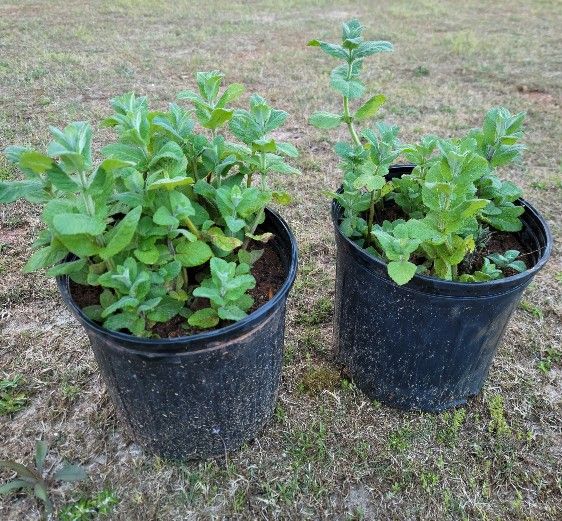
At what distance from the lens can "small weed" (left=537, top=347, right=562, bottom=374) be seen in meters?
2.31

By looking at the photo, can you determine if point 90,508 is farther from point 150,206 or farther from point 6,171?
point 6,171

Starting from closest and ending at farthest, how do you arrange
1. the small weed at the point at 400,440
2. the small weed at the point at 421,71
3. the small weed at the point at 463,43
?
the small weed at the point at 400,440 < the small weed at the point at 421,71 < the small weed at the point at 463,43

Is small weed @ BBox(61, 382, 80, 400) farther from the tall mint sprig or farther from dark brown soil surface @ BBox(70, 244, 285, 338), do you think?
the tall mint sprig

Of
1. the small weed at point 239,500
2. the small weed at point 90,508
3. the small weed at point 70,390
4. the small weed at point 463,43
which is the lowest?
the small weed at point 463,43

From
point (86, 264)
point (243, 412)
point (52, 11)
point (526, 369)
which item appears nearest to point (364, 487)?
point (243, 412)

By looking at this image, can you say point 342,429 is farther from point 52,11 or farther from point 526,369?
point 52,11

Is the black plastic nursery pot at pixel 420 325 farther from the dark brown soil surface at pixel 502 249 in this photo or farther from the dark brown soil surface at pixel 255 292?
the dark brown soil surface at pixel 255 292

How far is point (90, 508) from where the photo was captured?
174 cm

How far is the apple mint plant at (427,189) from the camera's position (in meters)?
1.59

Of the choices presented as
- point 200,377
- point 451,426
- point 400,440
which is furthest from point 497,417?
point 200,377

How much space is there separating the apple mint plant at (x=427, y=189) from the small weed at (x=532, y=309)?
2.84 ft

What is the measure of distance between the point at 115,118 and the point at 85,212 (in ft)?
0.94

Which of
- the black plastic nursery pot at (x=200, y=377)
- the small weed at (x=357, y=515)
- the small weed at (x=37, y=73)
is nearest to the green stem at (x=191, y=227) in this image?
the black plastic nursery pot at (x=200, y=377)

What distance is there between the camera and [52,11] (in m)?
7.34
